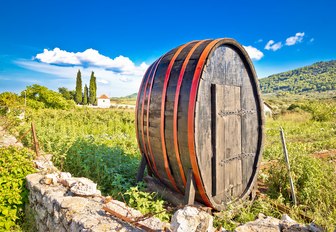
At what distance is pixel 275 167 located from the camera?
4285 mm

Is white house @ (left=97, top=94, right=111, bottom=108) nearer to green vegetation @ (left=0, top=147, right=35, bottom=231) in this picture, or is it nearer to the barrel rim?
green vegetation @ (left=0, top=147, right=35, bottom=231)

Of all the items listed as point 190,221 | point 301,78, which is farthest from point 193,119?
point 301,78

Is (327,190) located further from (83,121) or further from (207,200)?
(83,121)

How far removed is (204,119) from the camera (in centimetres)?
283

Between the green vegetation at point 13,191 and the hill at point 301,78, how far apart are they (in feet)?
427

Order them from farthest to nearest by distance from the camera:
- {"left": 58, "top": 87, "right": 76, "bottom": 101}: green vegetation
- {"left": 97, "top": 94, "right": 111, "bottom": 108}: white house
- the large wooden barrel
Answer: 1. {"left": 97, "top": 94, "right": 111, "bottom": 108}: white house
2. {"left": 58, "top": 87, "right": 76, "bottom": 101}: green vegetation
3. the large wooden barrel

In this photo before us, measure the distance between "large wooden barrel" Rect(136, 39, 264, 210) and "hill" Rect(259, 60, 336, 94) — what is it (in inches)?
5055

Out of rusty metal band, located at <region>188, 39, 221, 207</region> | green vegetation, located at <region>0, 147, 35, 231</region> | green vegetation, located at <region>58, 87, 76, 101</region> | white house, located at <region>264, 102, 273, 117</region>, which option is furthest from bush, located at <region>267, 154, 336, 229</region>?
green vegetation, located at <region>58, 87, 76, 101</region>

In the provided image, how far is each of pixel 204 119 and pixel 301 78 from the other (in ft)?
556

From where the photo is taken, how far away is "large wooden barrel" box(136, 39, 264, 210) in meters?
2.71

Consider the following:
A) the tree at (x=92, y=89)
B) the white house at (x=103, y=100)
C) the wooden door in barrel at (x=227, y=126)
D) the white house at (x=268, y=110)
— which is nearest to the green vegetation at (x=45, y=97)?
the white house at (x=268, y=110)

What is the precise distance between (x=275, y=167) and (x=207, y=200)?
6.58ft

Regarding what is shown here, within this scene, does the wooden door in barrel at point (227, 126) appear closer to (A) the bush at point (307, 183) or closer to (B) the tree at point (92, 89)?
(A) the bush at point (307, 183)

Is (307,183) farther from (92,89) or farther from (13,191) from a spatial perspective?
(92,89)
